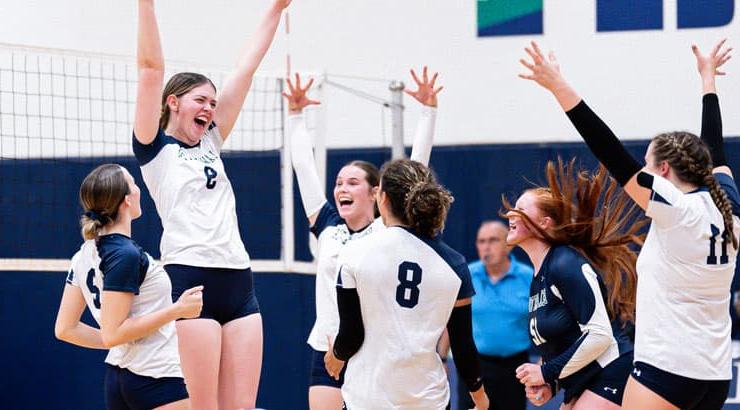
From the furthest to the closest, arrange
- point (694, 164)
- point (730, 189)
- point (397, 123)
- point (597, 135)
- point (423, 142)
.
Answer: point (397, 123) < point (423, 142) < point (730, 189) < point (694, 164) < point (597, 135)

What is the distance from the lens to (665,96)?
8.12 metres

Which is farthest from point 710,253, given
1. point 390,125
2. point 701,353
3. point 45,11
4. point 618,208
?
point 45,11

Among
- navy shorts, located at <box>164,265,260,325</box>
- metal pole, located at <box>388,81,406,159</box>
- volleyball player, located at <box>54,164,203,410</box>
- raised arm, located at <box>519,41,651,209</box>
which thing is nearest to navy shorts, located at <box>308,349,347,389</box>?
navy shorts, located at <box>164,265,260,325</box>

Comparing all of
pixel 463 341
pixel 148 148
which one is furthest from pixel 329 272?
pixel 463 341

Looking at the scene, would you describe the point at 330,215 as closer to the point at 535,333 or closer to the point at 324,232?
the point at 324,232

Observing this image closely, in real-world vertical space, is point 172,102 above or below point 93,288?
above

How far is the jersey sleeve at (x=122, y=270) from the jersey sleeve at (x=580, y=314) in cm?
165

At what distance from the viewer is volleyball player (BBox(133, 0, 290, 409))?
458cm

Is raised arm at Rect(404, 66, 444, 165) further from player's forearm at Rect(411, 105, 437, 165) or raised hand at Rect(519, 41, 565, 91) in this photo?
raised hand at Rect(519, 41, 565, 91)

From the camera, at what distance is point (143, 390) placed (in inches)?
169

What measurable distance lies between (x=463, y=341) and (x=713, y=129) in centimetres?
142

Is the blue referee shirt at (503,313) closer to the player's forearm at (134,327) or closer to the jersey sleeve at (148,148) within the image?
the jersey sleeve at (148,148)

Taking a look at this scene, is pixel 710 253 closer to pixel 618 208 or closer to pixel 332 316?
pixel 618 208

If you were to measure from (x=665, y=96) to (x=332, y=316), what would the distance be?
3.81 m
